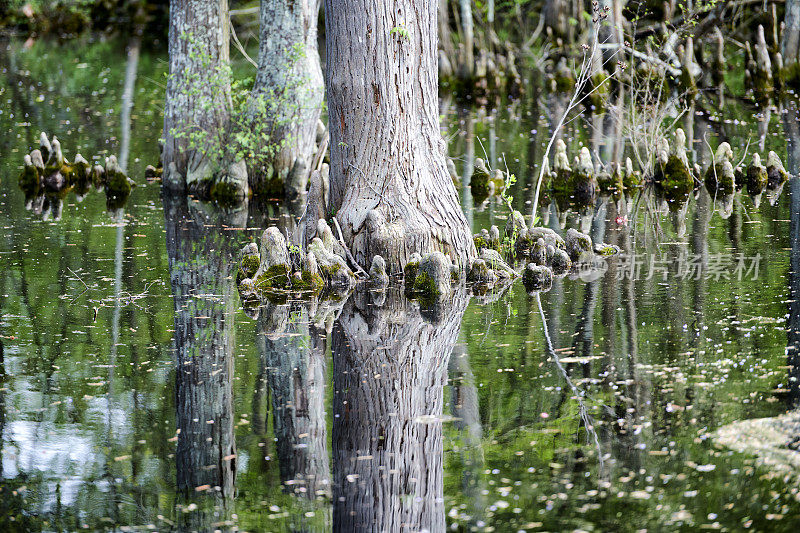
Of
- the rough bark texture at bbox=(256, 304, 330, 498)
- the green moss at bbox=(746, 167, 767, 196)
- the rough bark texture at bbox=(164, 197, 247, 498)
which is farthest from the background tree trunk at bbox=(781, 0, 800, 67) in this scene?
the rough bark texture at bbox=(256, 304, 330, 498)

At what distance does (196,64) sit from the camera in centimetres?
1404

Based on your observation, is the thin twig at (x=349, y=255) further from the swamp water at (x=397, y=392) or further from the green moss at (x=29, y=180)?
the green moss at (x=29, y=180)

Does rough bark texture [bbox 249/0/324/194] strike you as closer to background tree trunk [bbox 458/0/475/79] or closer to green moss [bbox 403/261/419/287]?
green moss [bbox 403/261/419/287]

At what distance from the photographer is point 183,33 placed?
13.8 m

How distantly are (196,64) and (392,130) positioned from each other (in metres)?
5.14

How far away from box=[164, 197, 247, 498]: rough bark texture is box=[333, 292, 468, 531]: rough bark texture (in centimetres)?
68

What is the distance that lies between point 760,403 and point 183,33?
949cm

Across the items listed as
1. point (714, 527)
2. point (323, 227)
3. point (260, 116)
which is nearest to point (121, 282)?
point (323, 227)

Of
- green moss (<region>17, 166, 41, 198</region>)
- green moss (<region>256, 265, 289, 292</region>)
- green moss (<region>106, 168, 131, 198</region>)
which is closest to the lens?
green moss (<region>256, 265, 289, 292</region>)

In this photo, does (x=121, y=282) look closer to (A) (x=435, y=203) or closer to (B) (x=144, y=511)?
(A) (x=435, y=203)

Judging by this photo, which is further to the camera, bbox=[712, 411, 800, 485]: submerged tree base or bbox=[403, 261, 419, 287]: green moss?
bbox=[403, 261, 419, 287]: green moss

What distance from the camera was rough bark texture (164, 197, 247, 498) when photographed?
20.0 ft

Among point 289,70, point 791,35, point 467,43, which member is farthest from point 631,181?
point 467,43

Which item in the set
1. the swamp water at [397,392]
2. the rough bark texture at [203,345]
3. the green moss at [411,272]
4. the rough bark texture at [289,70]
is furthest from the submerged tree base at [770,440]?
the rough bark texture at [289,70]
